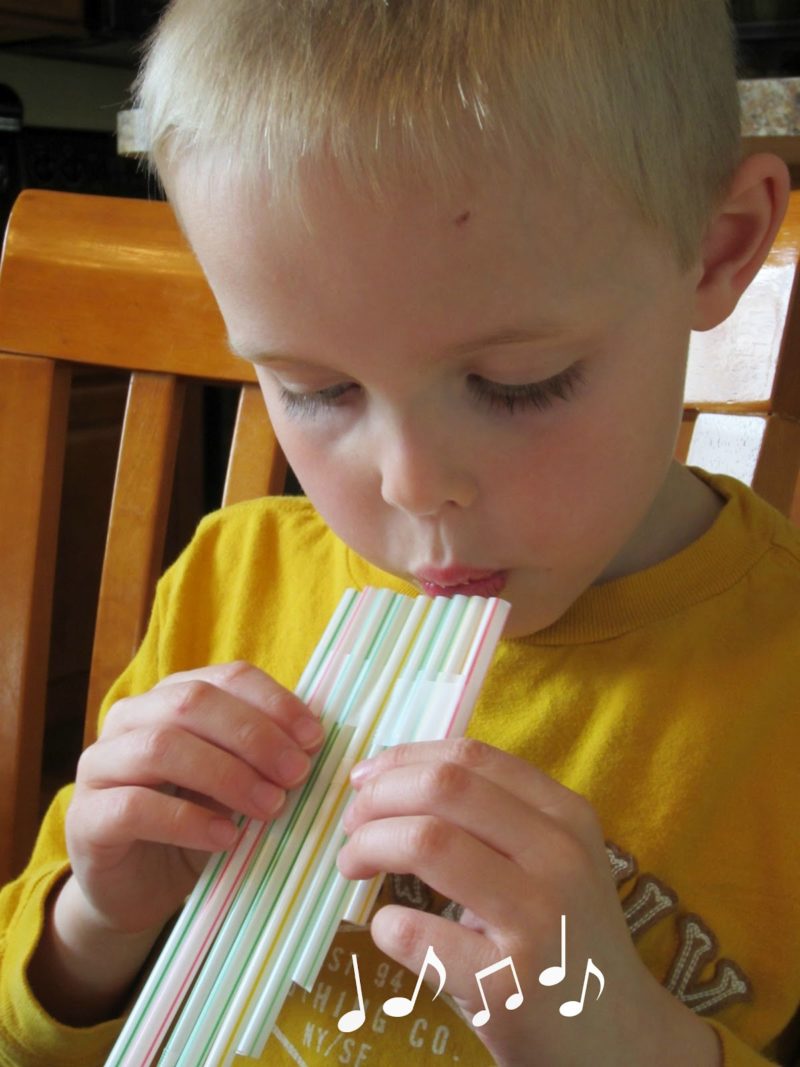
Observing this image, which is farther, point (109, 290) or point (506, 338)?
point (109, 290)

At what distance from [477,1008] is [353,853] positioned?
0.31 feet

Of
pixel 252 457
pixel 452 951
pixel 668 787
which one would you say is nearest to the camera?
pixel 452 951

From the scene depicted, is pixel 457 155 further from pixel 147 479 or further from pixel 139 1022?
pixel 147 479

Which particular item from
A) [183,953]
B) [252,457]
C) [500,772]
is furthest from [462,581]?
[252,457]

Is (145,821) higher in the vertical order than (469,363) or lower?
lower

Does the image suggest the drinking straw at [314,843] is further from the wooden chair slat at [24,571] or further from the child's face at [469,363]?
the wooden chair slat at [24,571]

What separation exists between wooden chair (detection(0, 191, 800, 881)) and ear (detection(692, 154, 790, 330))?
0.73ft

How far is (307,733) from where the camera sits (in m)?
0.73

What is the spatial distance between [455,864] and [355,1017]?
249 millimetres

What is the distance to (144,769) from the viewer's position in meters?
0.76

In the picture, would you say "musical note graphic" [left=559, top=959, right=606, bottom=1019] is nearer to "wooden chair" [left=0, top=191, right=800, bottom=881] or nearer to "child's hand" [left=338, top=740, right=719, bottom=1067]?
"child's hand" [left=338, top=740, right=719, bottom=1067]

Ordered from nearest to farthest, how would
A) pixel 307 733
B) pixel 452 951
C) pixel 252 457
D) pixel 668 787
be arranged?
pixel 452 951 → pixel 307 733 → pixel 668 787 → pixel 252 457

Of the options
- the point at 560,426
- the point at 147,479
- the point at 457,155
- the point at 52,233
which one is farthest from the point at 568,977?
the point at 52,233

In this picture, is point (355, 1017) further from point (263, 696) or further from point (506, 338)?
point (506, 338)
